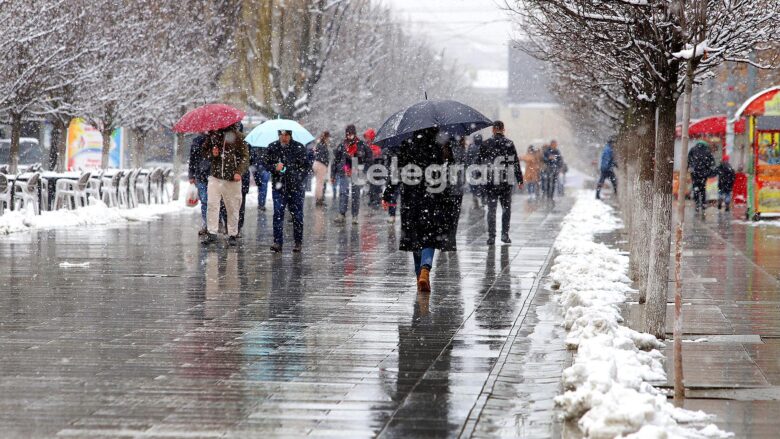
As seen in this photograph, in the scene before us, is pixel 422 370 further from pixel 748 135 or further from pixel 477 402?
pixel 748 135

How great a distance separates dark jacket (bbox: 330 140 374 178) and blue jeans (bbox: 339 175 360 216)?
17 cm

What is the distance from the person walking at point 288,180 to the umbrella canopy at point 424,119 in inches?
163

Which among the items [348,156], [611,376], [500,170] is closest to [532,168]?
[348,156]

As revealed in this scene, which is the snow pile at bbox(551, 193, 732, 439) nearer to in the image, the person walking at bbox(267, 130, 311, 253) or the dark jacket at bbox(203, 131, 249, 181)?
the person walking at bbox(267, 130, 311, 253)

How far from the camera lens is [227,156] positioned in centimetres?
1802

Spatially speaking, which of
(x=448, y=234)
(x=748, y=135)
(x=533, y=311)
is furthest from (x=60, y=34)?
(x=533, y=311)

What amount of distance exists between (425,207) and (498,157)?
5.69 metres

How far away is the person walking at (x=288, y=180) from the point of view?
17203 mm

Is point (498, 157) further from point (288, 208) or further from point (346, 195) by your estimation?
point (346, 195)

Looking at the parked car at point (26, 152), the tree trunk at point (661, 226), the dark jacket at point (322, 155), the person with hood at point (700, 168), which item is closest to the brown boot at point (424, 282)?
the tree trunk at point (661, 226)

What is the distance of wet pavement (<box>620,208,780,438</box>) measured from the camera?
22.5ft

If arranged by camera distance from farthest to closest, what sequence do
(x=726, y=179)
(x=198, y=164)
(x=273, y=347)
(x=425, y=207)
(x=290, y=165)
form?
(x=726, y=179)
(x=198, y=164)
(x=290, y=165)
(x=425, y=207)
(x=273, y=347)

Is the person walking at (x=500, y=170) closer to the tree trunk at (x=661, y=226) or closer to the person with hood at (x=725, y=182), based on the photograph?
the tree trunk at (x=661, y=226)

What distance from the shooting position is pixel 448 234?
12633 mm
